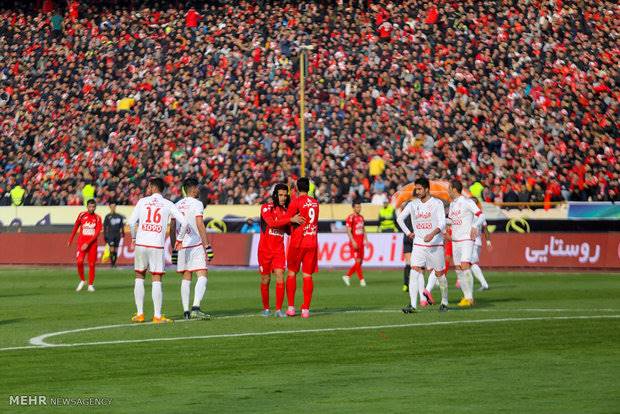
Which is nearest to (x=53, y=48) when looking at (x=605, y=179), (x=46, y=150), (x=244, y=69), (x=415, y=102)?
(x=46, y=150)

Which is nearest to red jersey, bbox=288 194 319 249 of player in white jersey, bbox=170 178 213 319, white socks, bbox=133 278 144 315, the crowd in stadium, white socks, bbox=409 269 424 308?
player in white jersey, bbox=170 178 213 319

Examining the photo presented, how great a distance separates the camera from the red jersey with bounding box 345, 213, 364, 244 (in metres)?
32.4

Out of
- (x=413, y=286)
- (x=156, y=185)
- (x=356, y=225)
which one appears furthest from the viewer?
(x=356, y=225)

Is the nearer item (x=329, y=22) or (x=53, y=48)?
(x=329, y=22)

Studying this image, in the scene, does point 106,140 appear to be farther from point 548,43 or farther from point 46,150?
Result: point 548,43

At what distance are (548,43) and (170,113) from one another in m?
15.5

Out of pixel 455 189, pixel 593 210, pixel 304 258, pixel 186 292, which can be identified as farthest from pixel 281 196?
pixel 593 210

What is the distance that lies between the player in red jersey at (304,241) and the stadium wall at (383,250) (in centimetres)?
1444

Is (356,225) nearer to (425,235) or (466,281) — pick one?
(466,281)

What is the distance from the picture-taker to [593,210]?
4072 cm

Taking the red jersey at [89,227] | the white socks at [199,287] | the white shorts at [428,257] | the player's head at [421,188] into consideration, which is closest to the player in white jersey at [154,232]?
the white socks at [199,287]

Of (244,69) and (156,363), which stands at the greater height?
(244,69)

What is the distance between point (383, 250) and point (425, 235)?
18.2 metres

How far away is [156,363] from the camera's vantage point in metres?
14.5
